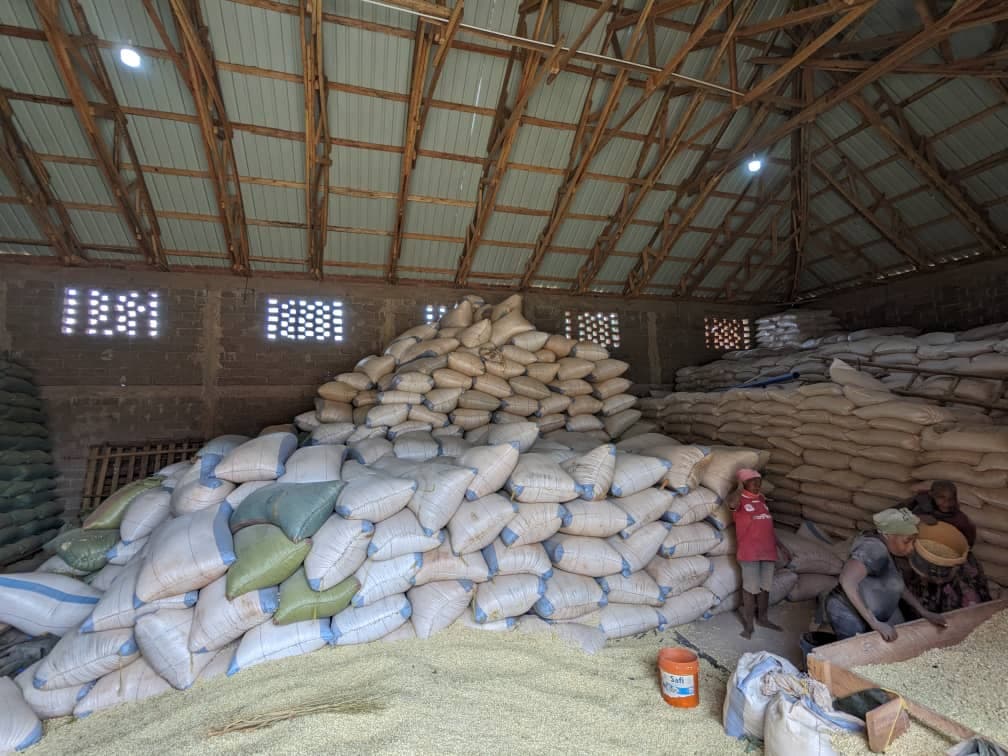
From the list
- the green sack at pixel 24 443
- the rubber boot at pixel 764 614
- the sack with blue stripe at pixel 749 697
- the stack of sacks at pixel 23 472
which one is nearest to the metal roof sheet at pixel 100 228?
the stack of sacks at pixel 23 472

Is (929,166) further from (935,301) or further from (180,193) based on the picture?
(180,193)

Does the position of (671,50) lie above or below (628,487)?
above

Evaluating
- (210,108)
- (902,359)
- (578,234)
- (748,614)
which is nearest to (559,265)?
(578,234)

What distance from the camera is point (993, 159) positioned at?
552cm

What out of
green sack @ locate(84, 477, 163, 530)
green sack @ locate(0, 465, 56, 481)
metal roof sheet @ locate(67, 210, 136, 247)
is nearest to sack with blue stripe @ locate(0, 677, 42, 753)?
green sack @ locate(84, 477, 163, 530)

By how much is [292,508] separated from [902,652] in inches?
111

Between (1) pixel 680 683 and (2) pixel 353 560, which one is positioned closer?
(1) pixel 680 683

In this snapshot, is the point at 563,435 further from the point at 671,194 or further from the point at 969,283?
the point at 969,283

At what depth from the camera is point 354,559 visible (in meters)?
2.55

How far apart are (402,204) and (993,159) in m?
6.52

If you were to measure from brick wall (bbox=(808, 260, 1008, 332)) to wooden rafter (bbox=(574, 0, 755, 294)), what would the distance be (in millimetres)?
3827

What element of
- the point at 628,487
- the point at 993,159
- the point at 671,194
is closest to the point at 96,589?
the point at 628,487

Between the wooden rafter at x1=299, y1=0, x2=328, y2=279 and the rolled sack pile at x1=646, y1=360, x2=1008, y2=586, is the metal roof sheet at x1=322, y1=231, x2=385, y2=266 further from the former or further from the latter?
the rolled sack pile at x1=646, y1=360, x2=1008, y2=586

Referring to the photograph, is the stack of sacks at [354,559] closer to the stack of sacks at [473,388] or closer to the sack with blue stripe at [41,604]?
the sack with blue stripe at [41,604]
